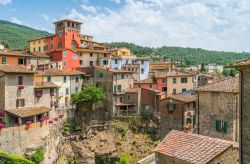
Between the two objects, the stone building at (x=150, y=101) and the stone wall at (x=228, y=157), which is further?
the stone building at (x=150, y=101)

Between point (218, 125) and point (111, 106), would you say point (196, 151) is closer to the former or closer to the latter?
point (218, 125)

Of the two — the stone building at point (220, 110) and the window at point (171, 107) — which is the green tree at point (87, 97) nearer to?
the window at point (171, 107)

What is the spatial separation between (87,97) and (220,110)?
3415 cm

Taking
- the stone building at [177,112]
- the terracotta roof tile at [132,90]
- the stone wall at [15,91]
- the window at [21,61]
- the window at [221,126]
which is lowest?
the stone building at [177,112]

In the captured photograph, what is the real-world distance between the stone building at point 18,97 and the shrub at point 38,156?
452 centimetres

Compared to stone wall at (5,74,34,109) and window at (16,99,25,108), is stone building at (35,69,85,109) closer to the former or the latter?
stone wall at (5,74,34,109)

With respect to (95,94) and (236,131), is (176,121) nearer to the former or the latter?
(95,94)

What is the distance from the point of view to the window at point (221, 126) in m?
25.5

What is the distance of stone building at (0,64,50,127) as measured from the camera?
35969 mm

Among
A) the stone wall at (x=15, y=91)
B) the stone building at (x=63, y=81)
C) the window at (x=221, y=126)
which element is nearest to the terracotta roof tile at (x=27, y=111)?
the stone wall at (x=15, y=91)

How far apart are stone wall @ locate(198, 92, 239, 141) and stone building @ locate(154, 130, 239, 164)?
9.21 metres

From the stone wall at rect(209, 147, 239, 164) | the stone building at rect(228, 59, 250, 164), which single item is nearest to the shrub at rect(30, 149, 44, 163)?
the stone wall at rect(209, 147, 239, 164)

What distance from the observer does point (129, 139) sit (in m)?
57.9

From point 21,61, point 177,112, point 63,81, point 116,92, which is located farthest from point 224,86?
point 116,92
